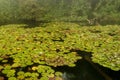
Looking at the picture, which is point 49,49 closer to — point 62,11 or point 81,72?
point 81,72

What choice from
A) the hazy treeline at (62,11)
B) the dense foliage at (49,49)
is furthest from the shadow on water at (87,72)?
the hazy treeline at (62,11)

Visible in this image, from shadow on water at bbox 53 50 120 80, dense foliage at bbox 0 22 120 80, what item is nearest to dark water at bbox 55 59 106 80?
shadow on water at bbox 53 50 120 80

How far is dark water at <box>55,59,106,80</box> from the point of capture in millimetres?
6275

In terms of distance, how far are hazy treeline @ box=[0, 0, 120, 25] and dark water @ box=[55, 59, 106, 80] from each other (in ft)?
20.5

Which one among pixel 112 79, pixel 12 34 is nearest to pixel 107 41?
pixel 112 79

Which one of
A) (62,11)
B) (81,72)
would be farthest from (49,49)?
(62,11)

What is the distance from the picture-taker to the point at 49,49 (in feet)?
25.8

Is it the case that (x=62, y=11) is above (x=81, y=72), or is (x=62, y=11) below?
above

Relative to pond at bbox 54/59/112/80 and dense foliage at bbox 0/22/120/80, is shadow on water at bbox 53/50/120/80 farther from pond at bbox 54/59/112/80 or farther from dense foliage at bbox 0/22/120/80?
dense foliage at bbox 0/22/120/80

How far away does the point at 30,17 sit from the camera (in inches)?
553

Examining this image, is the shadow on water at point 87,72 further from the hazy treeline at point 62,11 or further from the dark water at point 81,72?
the hazy treeline at point 62,11

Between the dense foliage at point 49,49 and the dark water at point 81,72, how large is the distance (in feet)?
0.68

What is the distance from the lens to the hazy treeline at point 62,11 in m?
13.8

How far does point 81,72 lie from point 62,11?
8.81m
